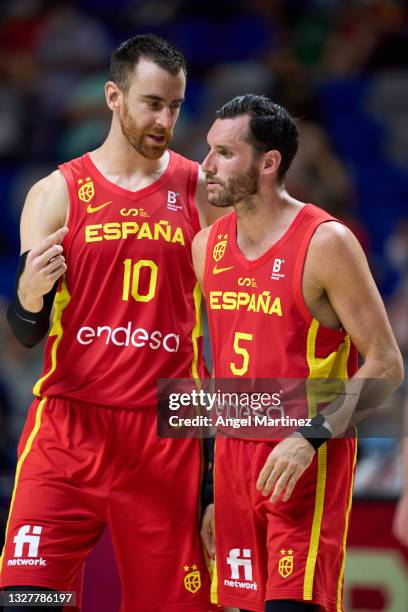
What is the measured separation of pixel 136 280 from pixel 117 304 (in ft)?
0.42

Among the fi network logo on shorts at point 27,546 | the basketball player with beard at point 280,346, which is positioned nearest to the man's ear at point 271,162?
the basketball player with beard at point 280,346

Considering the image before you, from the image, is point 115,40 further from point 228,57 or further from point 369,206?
point 369,206

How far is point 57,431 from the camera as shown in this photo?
4809 millimetres

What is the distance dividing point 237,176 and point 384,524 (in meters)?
2.47

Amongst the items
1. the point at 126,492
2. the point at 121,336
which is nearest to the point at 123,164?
the point at 121,336

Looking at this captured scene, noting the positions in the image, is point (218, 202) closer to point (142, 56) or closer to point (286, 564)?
point (142, 56)

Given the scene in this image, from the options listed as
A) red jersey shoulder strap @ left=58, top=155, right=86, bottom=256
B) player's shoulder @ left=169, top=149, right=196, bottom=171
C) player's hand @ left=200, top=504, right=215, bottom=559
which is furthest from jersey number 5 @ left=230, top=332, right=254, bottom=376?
player's shoulder @ left=169, top=149, right=196, bottom=171

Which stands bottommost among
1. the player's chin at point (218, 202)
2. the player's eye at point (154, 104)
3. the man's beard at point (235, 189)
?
the player's chin at point (218, 202)

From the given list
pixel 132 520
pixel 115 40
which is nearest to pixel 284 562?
pixel 132 520

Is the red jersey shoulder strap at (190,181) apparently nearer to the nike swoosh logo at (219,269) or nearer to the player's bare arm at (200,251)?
the player's bare arm at (200,251)

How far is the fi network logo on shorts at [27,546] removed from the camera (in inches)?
180

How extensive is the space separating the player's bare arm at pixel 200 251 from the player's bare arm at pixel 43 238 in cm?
55

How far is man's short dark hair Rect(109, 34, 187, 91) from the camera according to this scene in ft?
16.2

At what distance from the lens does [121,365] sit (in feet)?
15.8
